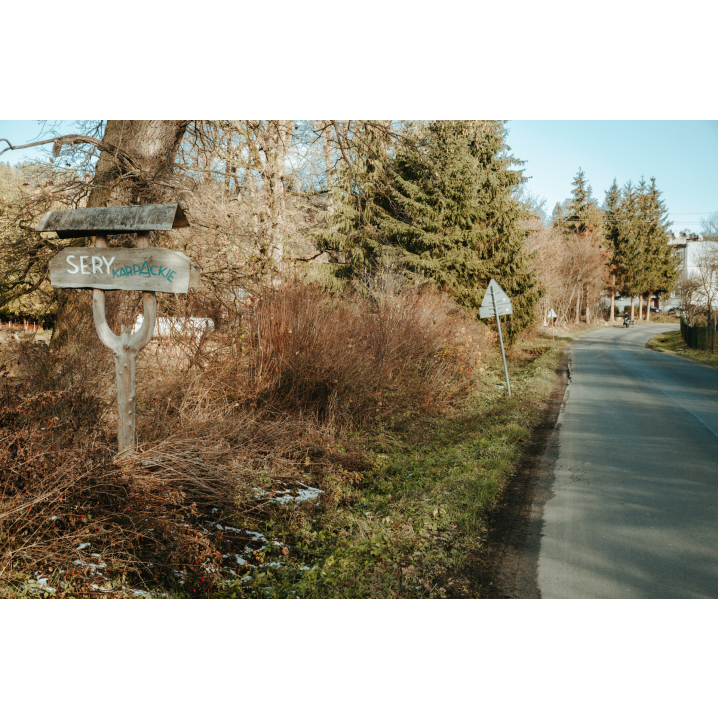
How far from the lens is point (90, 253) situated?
17.4 feet

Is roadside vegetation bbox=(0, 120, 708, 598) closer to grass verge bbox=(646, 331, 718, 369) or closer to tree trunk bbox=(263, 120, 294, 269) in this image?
tree trunk bbox=(263, 120, 294, 269)

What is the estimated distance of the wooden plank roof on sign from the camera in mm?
5207

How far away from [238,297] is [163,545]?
19.6ft

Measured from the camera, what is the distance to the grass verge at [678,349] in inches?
910

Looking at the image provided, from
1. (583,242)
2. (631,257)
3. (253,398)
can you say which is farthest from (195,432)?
(631,257)

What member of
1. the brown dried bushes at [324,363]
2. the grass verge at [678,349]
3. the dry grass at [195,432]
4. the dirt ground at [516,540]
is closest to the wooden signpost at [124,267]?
the dry grass at [195,432]

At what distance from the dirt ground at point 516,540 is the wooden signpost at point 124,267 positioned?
3.60 metres

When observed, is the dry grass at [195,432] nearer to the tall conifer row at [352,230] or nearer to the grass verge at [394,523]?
the grass verge at [394,523]

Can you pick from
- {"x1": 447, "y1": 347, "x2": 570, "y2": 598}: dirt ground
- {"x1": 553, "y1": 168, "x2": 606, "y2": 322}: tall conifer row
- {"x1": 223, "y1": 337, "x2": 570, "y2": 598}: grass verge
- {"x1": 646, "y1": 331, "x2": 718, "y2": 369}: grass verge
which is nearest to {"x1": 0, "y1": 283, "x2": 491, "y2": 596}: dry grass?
{"x1": 223, "y1": 337, "x2": 570, "y2": 598}: grass verge

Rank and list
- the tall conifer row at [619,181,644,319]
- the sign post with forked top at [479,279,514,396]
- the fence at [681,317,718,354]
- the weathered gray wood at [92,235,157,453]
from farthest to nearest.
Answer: the tall conifer row at [619,181,644,319] < the fence at [681,317,718,354] < the sign post with forked top at [479,279,514,396] < the weathered gray wood at [92,235,157,453]

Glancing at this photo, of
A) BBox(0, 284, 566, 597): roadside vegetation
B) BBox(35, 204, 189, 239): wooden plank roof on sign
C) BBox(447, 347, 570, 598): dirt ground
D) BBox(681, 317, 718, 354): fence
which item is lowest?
BBox(447, 347, 570, 598): dirt ground

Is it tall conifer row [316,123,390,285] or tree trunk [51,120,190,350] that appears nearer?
tree trunk [51,120,190,350]

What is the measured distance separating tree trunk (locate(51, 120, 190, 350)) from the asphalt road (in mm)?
7773

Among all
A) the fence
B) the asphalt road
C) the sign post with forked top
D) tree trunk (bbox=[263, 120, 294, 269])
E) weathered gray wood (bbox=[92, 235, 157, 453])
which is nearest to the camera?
the asphalt road
